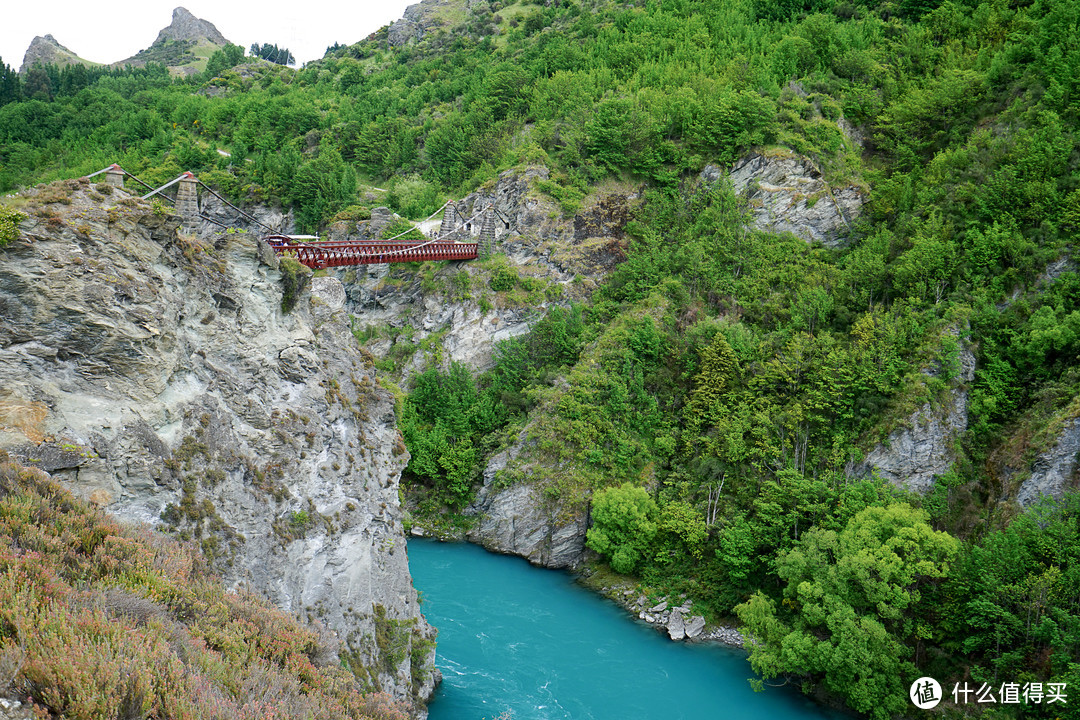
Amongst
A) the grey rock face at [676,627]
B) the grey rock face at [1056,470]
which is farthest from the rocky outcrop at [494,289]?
the grey rock face at [1056,470]

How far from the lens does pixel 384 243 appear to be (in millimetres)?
34375

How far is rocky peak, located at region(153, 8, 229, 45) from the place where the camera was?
138 metres

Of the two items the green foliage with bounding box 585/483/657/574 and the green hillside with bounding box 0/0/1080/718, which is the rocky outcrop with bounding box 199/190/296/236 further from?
the green foliage with bounding box 585/483/657/574

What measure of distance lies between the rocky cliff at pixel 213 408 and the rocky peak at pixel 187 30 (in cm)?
15596

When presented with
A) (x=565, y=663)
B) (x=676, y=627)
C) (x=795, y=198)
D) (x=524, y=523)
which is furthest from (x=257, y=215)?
(x=676, y=627)

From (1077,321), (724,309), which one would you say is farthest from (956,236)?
(724,309)

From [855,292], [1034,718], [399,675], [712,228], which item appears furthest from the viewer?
[712,228]

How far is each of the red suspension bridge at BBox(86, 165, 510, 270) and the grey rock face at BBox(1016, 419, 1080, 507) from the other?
96.1ft

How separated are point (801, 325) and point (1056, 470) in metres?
12.1

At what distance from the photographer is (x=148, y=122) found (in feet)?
200

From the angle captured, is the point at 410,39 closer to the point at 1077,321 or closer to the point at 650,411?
the point at 650,411

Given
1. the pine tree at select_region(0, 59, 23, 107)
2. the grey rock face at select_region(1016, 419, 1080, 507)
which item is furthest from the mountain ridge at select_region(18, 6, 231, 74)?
the grey rock face at select_region(1016, 419, 1080, 507)

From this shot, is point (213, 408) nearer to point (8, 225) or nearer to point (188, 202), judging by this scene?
point (8, 225)

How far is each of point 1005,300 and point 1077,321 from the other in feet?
10.2
